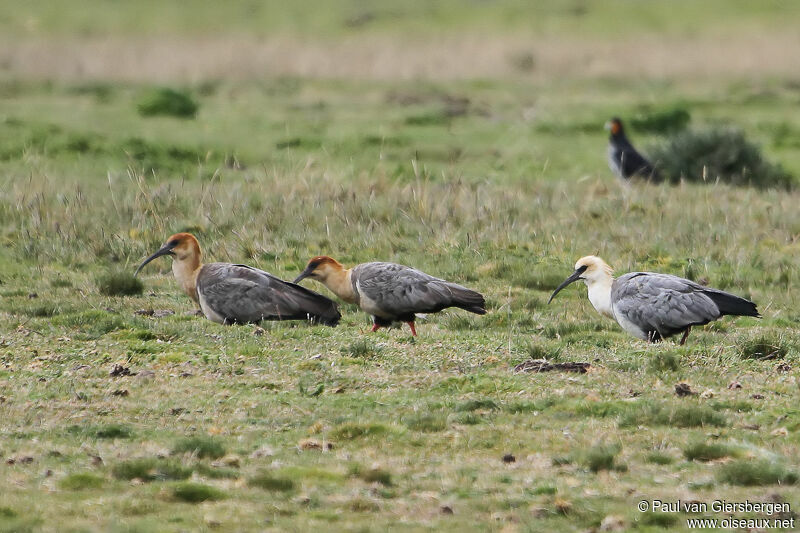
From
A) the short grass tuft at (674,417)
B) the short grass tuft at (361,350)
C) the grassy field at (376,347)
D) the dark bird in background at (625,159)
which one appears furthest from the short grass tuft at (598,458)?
the dark bird in background at (625,159)

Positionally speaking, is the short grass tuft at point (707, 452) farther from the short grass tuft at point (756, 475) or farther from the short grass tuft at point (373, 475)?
the short grass tuft at point (373, 475)

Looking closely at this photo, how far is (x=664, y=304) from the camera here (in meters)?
11.1

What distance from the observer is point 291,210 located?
709 inches

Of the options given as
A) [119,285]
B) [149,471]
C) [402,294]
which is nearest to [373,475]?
[149,471]

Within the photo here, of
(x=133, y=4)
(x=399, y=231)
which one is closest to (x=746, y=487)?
(x=399, y=231)

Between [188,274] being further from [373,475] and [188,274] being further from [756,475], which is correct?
[756,475]

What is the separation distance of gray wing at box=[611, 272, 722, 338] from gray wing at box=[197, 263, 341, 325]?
3.03 metres

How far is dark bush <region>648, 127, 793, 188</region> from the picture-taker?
82.5 feet

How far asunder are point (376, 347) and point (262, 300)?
1889 mm

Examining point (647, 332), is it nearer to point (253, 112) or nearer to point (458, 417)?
point (458, 417)

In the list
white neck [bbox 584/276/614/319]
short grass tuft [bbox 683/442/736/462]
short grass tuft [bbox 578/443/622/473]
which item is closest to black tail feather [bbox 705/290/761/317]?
white neck [bbox 584/276/614/319]

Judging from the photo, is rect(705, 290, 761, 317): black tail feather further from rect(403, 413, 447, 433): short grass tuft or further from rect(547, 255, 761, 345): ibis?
rect(403, 413, 447, 433): short grass tuft

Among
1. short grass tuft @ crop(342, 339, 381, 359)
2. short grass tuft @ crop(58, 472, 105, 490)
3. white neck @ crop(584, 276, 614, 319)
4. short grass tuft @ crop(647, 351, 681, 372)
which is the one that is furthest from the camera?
white neck @ crop(584, 276, 614, 319)

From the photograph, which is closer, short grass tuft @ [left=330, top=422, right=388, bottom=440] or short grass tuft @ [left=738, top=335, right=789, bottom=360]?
short grass tuft @ [left=330, top=422, right=388, bottom=440]
